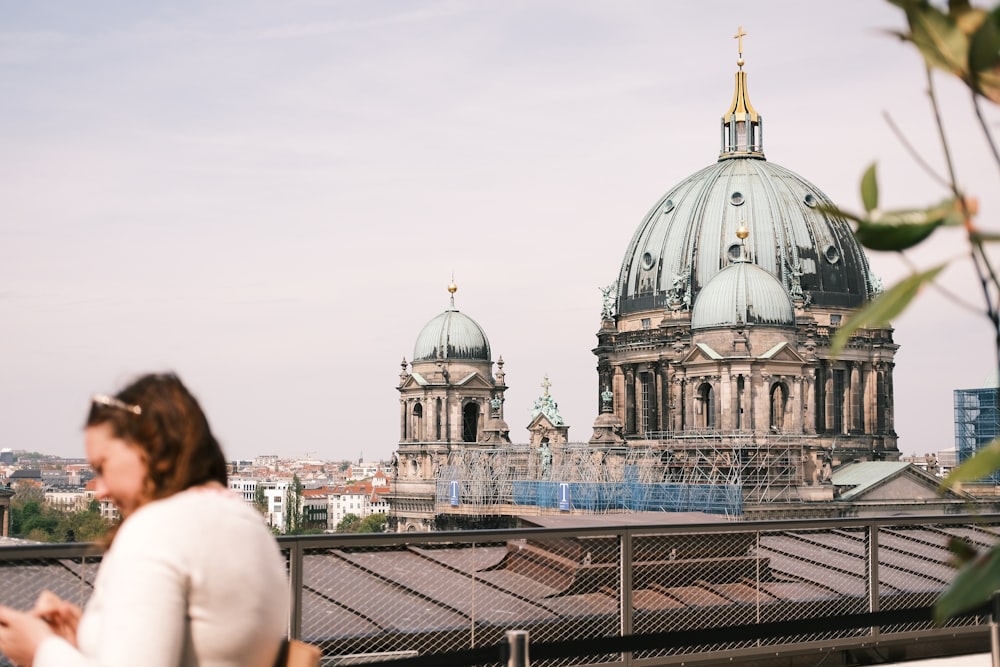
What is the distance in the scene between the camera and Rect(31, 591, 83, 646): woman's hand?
3061mm

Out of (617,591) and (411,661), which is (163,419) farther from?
(617,591)

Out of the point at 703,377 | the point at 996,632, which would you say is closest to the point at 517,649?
the point at 996,632

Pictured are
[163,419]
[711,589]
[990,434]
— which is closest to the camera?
[163,419]

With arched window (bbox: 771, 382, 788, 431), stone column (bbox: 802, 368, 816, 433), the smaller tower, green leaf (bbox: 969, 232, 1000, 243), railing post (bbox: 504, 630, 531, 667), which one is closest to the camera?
green leaf (bbox: 969, 232, 1000, 243)

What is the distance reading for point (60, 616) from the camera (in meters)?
3.08

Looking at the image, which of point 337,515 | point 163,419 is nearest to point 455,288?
point 163,419

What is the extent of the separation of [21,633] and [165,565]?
1.41 ft

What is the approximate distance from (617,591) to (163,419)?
233 inches

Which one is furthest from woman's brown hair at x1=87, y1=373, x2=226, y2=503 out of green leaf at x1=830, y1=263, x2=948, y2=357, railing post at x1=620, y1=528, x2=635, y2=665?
railing post at x1=620, y1=528, x2=635, y2=665

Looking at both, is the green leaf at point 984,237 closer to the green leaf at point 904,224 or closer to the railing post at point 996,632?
the green leaf at point 904,224

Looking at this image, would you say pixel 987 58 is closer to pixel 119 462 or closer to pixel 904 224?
pixel 904 224

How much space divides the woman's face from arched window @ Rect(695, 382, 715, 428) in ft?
189

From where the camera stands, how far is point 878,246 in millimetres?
1954

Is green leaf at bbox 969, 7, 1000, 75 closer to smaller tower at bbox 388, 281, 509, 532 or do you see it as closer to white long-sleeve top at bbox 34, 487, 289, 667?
white long-sleeve top at bbox 34, 487, 289, 667
